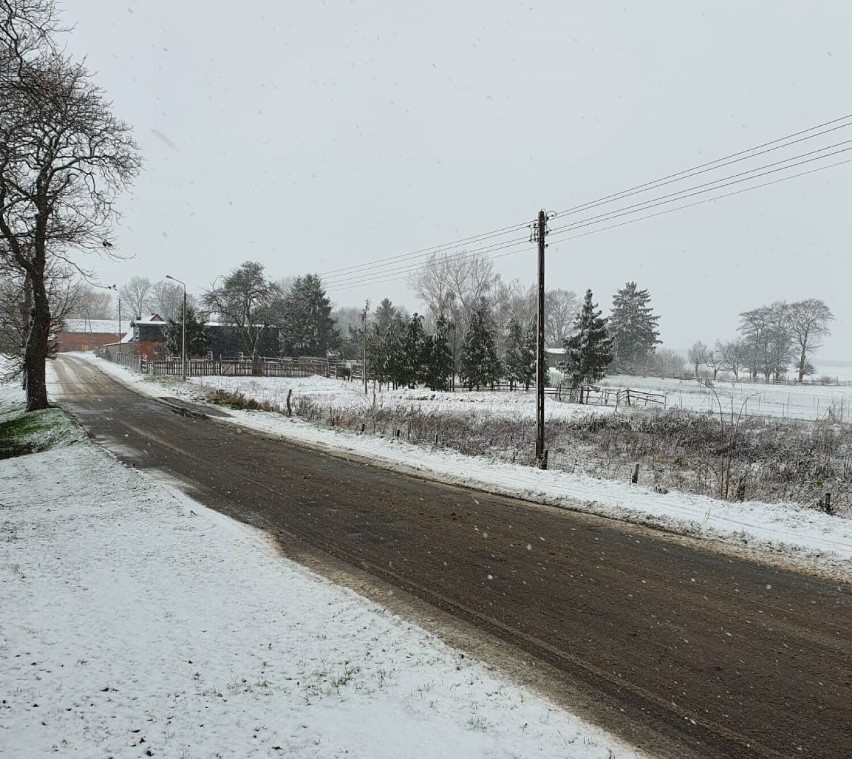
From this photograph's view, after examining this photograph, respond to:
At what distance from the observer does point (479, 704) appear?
3.86 meters

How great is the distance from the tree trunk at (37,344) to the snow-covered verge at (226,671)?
50.7 feet

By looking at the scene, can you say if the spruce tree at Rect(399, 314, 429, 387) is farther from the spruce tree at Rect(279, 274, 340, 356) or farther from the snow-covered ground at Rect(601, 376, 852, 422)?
the spruce tree at Rect(279, 274, 340, 356)

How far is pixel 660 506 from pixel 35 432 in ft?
59.2

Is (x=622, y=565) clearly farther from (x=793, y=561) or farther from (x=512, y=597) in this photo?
(x=793, y=561)

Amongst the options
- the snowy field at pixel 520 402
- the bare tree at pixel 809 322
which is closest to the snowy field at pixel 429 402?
the snowy field at pixel 520 402

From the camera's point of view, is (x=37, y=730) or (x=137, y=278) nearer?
(x=37, y=730)

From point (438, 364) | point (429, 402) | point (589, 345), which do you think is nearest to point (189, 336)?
point (438, 364)

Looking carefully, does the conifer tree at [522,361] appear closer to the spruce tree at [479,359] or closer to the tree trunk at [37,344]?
the spruce tree at [479,359]

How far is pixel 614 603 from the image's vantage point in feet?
18.8

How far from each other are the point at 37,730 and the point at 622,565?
6352mm

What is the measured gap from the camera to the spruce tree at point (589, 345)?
4728 cm

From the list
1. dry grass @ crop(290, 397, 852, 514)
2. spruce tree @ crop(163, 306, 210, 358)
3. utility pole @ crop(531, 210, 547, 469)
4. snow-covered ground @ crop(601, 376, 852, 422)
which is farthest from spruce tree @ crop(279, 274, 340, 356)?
utility pole @ crop(531, 210, 547, 469)

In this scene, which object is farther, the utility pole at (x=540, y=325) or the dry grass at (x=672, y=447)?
the utility pole at (x=540, y=325)

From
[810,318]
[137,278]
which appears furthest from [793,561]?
[137,278]
